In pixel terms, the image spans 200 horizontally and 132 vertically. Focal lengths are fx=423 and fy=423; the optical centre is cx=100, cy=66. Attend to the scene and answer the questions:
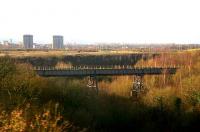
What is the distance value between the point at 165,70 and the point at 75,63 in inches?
1058

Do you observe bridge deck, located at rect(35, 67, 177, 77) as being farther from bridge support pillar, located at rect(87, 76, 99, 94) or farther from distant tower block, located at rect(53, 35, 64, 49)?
distant tower block, located at rect(53, 35, 64, 49)

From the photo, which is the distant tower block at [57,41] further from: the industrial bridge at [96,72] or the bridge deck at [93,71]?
the industrial bridge at [96,72]

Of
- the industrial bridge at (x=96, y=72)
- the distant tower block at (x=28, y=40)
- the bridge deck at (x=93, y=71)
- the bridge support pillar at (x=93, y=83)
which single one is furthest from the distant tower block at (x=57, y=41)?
the bridge support pillar at (x=93, y=83)

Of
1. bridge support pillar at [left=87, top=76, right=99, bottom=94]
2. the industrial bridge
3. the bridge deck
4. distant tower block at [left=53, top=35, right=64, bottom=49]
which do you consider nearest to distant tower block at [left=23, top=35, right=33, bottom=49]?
distant tower block at [left=53, top=35, right=64, bottom=49]

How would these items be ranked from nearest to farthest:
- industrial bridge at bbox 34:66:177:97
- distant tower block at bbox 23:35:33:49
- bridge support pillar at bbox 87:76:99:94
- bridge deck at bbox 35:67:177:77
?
1. bridge support pillar at bbox 87:76:99:94
2. industrial bridge at bbox 34:66:177:97
3. bridge deck at bbox 35:67:177:77
4. distant tower block at bbox 23:35:33:49

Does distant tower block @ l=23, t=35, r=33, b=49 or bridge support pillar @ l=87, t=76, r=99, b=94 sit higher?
distant tower block @ l=23, t=35, r=33, b=49

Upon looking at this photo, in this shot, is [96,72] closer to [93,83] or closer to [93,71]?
[93,71]

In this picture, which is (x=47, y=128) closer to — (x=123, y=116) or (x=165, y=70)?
(x=123, y=116)

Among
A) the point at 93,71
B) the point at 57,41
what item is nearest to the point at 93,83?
the point at 93,71

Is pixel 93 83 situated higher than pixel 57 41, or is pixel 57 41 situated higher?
pixel 57 41

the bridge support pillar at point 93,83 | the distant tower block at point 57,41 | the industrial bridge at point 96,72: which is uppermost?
the distant tower block at point 57,41

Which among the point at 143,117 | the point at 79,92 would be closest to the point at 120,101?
the point at 143,117

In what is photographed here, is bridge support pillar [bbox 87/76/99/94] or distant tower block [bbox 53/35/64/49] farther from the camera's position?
distant tower block [bbox 53/35/64/49]

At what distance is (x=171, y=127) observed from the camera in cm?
3491
